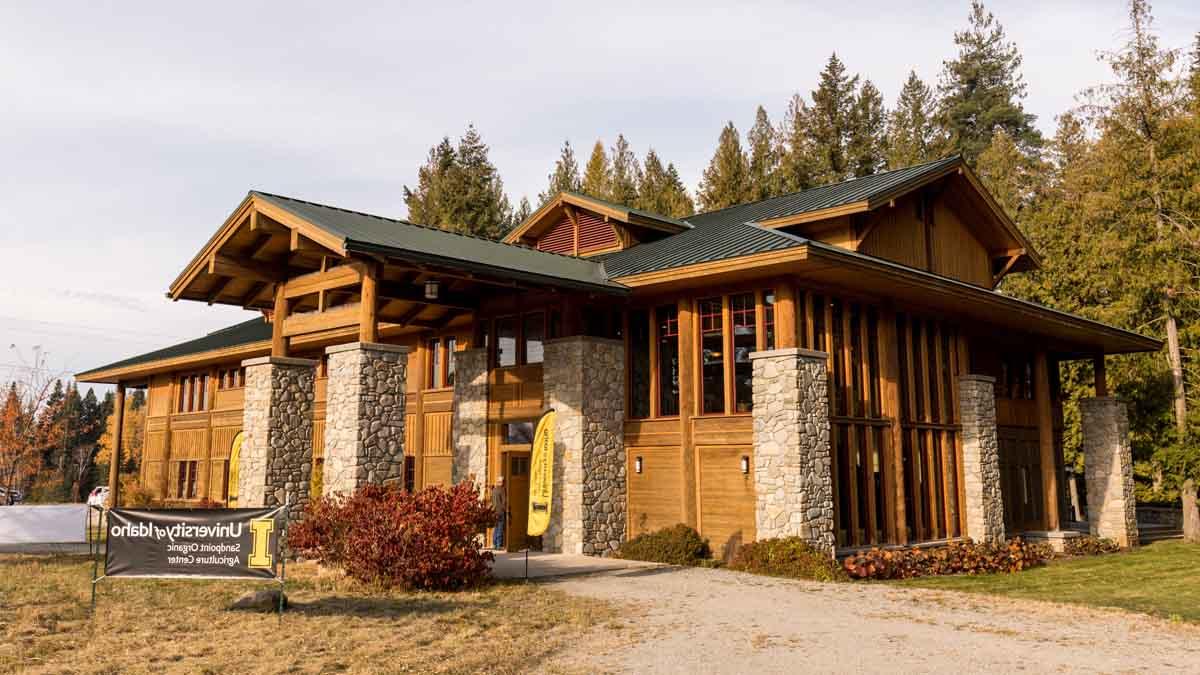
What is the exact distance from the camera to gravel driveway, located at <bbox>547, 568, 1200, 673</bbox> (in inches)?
322

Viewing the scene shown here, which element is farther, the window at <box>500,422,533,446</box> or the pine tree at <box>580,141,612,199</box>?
the pine tree at <box>580,141,612,199</box>

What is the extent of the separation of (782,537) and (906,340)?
19.0 feet

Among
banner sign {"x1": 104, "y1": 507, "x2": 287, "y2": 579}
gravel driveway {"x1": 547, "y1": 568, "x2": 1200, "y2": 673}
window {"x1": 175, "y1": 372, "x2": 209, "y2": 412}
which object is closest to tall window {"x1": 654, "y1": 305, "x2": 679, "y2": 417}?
gravel driveway {"x1": 547, "y1": 568, "x2": 1200, "y2": 673}

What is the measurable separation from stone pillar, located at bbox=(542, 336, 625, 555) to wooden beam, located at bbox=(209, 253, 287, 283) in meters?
5.58

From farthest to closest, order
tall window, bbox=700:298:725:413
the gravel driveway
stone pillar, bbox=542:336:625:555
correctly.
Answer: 1. stone pillar, bbox=542:336:625:555
2. tall window, bbox=700:298:725:413
3. the gravel driveway

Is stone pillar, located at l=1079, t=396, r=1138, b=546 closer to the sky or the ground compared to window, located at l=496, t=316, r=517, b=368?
closer to the ground

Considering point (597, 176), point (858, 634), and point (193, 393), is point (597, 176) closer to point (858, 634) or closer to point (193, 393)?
point (193, 393)

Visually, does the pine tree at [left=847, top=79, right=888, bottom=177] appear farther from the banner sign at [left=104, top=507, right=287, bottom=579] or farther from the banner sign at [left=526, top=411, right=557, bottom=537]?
the banner sign at [left=104, top=507, right=287, bottom=579]

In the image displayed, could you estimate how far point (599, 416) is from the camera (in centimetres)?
1733

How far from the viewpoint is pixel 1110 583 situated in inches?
588

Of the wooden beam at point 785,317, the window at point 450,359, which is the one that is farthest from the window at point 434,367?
the wooden beam at point 785,317

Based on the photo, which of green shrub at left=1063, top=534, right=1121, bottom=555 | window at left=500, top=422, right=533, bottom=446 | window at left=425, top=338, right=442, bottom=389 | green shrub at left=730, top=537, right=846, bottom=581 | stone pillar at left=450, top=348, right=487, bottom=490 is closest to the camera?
green shrub at left=730, top=537, right=846, bottom=581

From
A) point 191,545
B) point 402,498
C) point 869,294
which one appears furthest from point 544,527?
point 869,294

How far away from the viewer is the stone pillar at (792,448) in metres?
14.7
